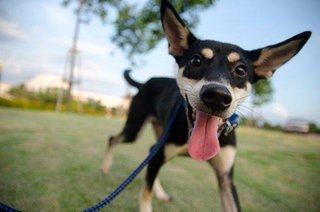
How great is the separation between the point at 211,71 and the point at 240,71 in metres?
0.35

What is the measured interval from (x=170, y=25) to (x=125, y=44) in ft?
34.6

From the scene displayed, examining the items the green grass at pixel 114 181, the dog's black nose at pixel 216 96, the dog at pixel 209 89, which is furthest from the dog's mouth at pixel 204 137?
the green grass at pixel 114 181

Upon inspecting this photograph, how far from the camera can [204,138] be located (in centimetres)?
233

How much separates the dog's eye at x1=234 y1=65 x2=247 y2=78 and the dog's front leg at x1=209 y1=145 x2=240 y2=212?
72 centimetres

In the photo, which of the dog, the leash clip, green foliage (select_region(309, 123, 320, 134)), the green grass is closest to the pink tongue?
the dog

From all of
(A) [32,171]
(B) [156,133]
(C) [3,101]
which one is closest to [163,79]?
(B) [156,133]

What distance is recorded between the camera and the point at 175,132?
2912 mm

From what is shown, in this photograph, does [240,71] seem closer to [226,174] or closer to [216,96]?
[216,96]

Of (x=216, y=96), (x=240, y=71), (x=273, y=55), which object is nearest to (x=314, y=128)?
(x=273, y=55)

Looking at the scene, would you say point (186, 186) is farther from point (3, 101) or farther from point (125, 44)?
point (3, 101)

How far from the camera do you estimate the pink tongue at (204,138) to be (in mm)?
2295

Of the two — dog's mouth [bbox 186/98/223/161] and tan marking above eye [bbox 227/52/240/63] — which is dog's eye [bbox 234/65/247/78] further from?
dog's mouth [bbox 186/98/223/161]

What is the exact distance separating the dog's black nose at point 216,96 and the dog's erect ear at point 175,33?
35.8 inches

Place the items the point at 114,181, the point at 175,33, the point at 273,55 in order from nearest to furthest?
1. the point at 273,55
2. the point at 175,33
3. the point at 114,181
